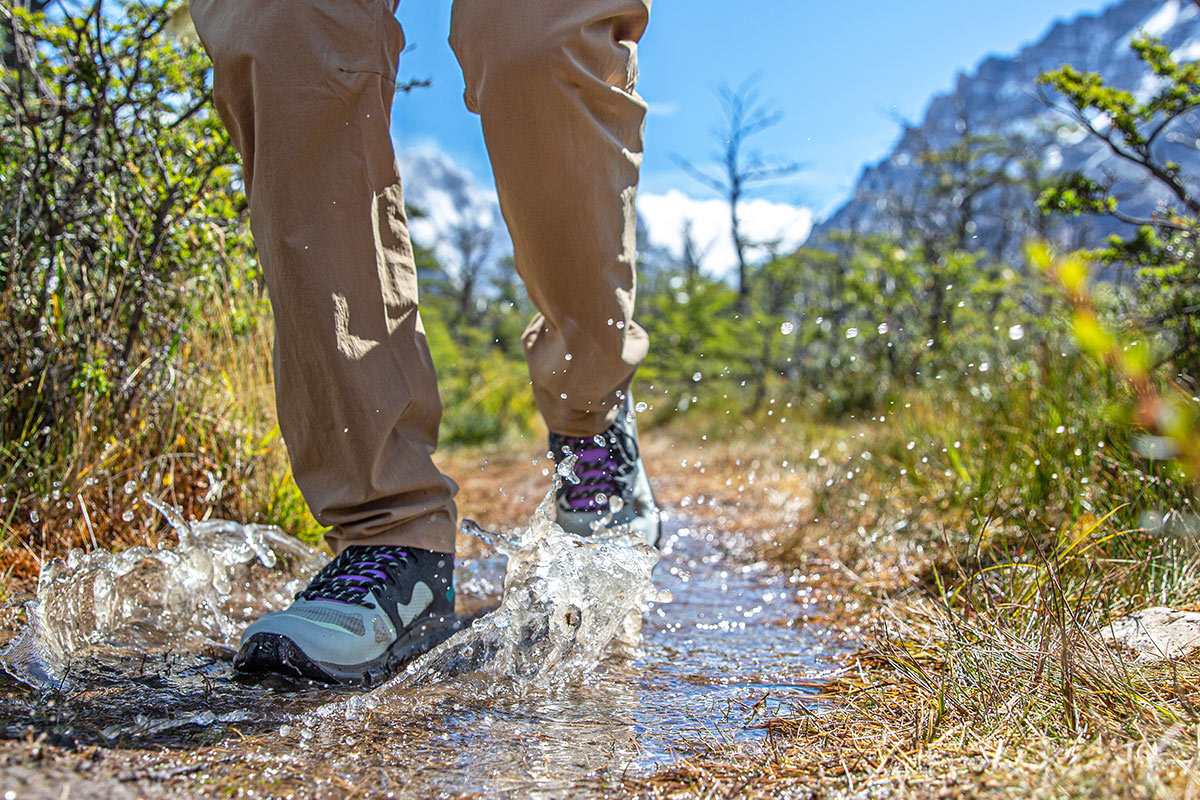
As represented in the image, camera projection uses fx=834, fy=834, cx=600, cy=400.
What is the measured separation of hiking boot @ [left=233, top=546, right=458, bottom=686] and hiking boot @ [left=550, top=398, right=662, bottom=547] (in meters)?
0.32

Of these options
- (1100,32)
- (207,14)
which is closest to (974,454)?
(207,14)

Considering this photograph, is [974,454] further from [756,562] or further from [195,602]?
[195,602]

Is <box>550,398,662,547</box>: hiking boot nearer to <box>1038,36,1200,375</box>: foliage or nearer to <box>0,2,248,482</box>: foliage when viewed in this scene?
<box>0,2,248,482</box>: foliage

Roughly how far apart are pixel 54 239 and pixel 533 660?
4.64 feet

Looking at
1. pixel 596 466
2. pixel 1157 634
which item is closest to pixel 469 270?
pixel 596 466

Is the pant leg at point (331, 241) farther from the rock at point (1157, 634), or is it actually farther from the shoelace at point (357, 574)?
the rock at point (1157, 634)

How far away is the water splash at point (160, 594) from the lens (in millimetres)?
1219

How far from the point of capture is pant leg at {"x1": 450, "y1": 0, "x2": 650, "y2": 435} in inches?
52.5

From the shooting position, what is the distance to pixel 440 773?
0.86 meters

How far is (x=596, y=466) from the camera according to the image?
1781 mm

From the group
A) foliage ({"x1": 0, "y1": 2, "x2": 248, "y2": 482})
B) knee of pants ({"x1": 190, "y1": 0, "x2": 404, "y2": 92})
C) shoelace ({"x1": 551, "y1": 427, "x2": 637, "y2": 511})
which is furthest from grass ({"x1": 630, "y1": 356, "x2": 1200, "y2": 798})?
foliage ({"x1": 0, "y1": 2, "x2": 248, "y2": 482})

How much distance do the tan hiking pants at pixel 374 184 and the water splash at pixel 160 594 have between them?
340mm

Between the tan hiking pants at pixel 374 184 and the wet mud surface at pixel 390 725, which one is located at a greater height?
the tan hiking pants at pixel 374 184

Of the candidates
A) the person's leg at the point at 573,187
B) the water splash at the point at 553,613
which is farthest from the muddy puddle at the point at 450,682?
the person's leg at the point at 573,187
